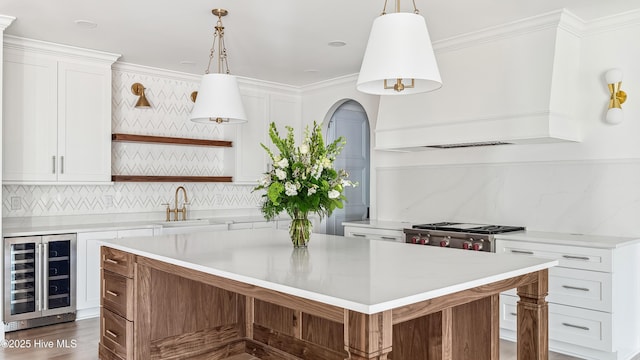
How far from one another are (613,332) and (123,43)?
4659 mm

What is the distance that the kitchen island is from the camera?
5.96 ft

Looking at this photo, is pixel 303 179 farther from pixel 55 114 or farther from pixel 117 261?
pixel 55 114

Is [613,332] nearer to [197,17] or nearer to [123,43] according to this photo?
[197,17]

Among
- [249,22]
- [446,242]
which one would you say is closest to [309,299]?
[446,242]

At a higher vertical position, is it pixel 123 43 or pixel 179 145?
pixel 123 43

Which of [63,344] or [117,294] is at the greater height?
[117,294]

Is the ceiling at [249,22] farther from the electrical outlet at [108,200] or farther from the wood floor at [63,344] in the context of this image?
the wood floor at [63,344]

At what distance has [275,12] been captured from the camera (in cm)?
387

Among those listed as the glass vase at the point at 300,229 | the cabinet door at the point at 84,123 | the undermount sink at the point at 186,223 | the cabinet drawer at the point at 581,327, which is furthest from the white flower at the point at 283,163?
the cabinet door at the point at 84,123

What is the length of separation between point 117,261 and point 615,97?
154 inches

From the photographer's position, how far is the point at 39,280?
4371mm

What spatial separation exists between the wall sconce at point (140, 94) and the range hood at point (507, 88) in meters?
2.87

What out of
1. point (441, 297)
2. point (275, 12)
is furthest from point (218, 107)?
point (441, 297)

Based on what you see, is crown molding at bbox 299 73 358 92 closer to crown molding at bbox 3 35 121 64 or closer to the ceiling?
the ceiling
